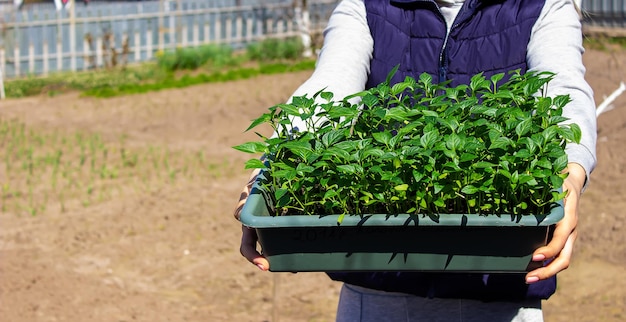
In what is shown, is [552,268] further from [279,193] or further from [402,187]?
[279,193]

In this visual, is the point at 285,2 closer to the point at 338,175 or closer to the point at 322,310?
the point at 322,310

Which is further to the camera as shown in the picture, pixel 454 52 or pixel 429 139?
pixel 454 52

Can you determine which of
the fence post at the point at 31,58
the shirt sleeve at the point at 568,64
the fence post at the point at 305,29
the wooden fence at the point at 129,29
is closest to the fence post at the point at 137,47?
the wooden fence at the point at 129,29

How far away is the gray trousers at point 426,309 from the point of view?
1.75 m

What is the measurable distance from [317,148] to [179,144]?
19.3 feet

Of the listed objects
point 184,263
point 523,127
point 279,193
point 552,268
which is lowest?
point 184,263

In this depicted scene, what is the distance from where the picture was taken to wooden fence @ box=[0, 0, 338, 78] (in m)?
11.7

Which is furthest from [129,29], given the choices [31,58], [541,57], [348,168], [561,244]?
[561,244]

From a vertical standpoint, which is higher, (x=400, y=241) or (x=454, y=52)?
(x=454, y=52)

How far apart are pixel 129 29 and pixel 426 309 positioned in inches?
448

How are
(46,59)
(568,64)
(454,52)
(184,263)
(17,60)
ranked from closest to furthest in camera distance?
(568,64) < (454,52) < (184,263) < (17,60) < (46,59)

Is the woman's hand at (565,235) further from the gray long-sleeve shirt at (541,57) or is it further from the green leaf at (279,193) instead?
the green leaf at (279,193)

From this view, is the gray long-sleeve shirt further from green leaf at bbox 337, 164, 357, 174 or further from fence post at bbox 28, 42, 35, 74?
fence post at bbox 28, 42, 35, 74

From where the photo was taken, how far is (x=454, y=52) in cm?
174
